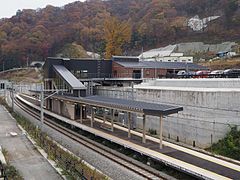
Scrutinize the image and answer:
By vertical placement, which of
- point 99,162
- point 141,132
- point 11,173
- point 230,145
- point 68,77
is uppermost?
point 68,77

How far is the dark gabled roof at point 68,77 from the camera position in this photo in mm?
32506

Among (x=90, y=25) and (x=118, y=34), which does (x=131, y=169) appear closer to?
(x=118, y=34)

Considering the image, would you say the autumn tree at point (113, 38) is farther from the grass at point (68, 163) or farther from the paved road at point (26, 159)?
the grass at point (68, 163)

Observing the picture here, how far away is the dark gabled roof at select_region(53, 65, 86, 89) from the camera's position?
107ft

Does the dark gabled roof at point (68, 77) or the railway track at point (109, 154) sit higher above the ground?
the dark gabled roof at point (68, 77)

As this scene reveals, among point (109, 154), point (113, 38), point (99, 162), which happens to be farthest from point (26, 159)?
point (113, 38)

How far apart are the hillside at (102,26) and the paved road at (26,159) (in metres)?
67.3

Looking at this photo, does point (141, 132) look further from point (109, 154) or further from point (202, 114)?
point (109, 154)

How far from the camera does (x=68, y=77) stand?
35.5 meters

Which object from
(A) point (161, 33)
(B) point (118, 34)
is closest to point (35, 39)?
(A) point (161, 33)

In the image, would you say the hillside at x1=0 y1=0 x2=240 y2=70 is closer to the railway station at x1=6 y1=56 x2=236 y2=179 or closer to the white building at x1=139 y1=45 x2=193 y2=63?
the white building at x1=139 y1=45 x2=193 y2=63

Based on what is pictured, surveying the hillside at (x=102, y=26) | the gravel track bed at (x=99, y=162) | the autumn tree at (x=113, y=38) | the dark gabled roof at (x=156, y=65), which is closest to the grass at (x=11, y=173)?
the gravel track bed at (x=99, y=162)

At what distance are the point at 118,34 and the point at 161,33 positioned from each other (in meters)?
38.8

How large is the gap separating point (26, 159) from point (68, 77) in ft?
64.7
